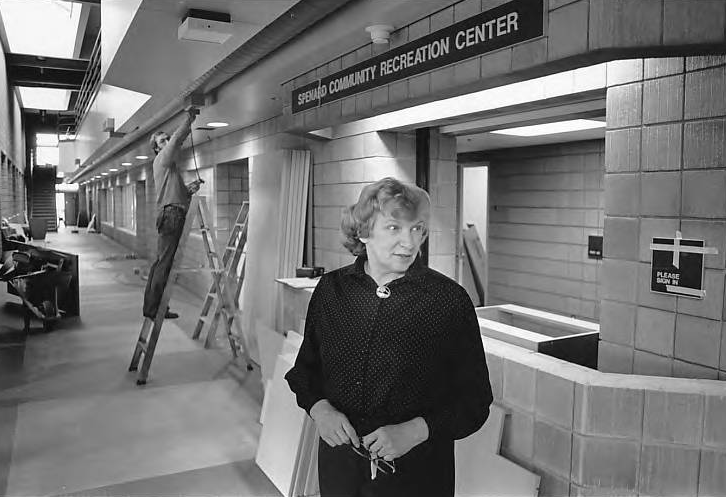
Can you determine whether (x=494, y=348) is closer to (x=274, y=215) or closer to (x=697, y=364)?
(x=697, y=364)

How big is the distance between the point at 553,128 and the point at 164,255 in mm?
3709

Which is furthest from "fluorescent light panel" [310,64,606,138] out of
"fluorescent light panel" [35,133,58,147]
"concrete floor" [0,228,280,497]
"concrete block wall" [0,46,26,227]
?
"fluorescent light panel" [35,133,58,147]

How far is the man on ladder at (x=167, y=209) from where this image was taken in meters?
5.38

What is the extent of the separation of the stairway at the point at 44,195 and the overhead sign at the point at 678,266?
31.5 metres

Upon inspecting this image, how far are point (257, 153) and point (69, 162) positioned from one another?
19289 mm

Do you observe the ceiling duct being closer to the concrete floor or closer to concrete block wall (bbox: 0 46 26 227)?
the concrete floor

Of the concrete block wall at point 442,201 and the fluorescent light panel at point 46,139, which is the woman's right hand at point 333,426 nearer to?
the concrete block wall at point 442,201

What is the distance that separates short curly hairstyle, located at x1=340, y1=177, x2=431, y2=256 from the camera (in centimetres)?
158

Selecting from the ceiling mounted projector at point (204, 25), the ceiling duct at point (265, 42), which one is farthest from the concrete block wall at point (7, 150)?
the ceiling mounted projector at point (204, 25)

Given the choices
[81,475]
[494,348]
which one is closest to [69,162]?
[81,475]

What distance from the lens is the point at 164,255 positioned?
18.2 ft

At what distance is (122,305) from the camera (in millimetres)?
8953

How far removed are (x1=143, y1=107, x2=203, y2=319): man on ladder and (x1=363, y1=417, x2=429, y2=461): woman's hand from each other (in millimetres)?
4374

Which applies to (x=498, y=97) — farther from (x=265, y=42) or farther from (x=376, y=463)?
(x=376, y=463)
